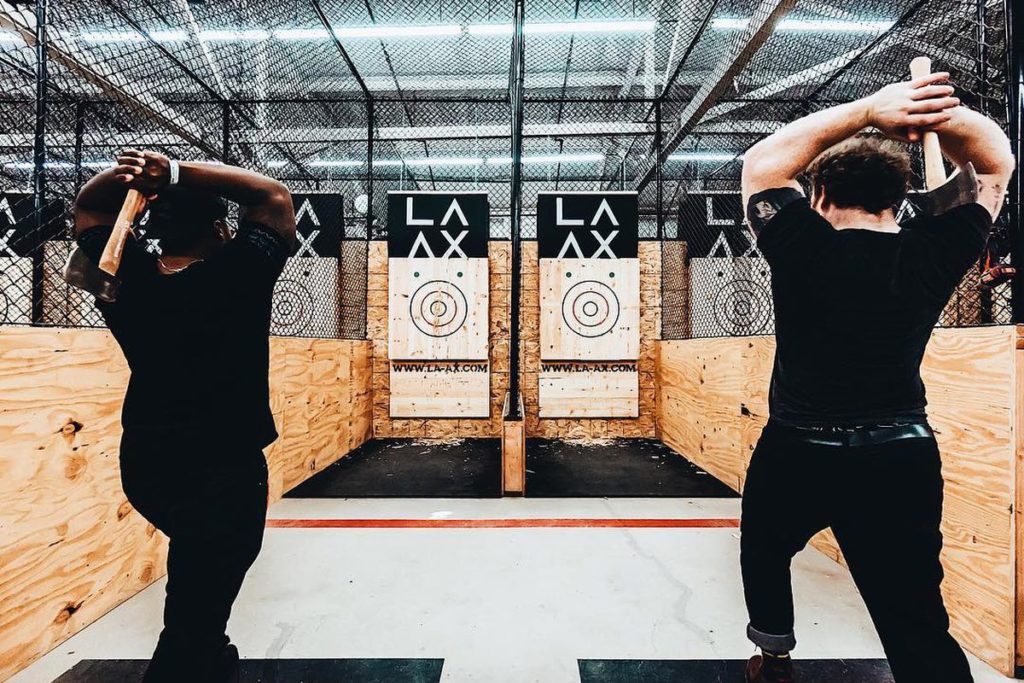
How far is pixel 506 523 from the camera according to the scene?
2.82m

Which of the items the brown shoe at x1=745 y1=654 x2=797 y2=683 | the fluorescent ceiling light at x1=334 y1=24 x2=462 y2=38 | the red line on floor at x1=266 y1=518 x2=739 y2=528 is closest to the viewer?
the brown shoe at x1=745 y1=654 x2=797 y2=683

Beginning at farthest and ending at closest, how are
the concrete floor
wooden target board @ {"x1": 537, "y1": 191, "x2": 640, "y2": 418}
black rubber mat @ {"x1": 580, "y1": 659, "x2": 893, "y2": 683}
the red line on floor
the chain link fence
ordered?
wooden target board @ {"x1": 537, "y1": 191, "x2": 640, "y2": 418} < the chain link fence < the red line on floor < the concrete floor < black rubber mat @ {"x1": 580, "y1": 659, "x2": 893, "y2": 683}

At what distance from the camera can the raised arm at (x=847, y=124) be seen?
3.14 feet

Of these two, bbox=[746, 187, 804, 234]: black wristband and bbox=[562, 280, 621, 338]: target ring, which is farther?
bbox=[562, 280, 621, 338]: target ring

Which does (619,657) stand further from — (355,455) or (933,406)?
(355,455)

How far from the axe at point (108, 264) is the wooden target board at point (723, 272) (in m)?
4.78

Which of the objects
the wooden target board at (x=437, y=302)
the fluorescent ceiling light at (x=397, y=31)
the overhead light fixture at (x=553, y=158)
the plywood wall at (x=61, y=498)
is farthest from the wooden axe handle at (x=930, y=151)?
the overhead light fixture at (x=553, y=158)

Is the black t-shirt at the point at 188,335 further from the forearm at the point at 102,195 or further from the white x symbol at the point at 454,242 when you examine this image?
the white x symbol at the point at 454,242

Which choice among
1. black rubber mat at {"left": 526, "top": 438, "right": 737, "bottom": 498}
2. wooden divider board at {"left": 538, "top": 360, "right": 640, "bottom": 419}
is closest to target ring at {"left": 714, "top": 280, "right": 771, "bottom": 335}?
wooden divider board at {"left": 538, "top": 360, "right": 640, "bottom": 419}

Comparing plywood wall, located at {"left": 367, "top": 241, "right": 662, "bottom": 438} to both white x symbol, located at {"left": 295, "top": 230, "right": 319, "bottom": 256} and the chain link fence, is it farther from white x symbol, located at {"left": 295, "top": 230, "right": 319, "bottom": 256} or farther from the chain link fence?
white x symbol, located at {"left": 295, "top": 230, "right": 319, "bottom": 256}

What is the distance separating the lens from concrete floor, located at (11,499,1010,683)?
5.43ft

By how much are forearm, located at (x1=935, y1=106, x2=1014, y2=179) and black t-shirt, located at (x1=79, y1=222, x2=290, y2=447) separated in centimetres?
140

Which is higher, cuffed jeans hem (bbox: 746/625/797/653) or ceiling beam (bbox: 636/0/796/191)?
ceiling beam (bbox: 636/0/796/191)

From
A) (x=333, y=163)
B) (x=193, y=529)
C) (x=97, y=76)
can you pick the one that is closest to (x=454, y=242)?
(x=97, y=76)
